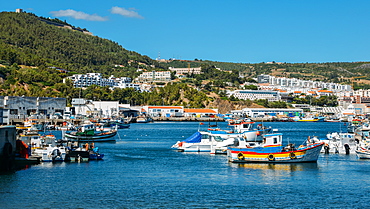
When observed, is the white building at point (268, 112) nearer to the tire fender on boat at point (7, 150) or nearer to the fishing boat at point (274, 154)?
the fishing boat at point (274, 154)

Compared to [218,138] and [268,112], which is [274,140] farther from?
[268,112]

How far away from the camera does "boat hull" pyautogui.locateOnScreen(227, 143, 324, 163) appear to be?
37156 mm

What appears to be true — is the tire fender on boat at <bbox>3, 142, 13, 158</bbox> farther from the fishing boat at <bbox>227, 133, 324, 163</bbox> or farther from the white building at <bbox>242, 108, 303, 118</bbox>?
the white building at <bbox>242, 108, 303, 118</bbox>

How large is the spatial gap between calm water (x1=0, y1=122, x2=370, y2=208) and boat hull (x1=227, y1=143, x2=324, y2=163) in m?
0.54

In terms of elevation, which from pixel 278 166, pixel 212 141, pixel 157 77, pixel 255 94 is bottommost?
pixel 278 166

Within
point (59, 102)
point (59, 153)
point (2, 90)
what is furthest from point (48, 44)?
point (59, 153)

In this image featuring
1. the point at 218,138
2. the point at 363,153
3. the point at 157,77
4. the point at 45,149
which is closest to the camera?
the point at 45,149

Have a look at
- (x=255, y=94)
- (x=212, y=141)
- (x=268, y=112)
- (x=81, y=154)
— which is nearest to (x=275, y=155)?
(x=212, y=141)

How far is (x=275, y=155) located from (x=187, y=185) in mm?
10004

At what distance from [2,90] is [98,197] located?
106609 mm

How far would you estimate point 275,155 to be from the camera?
3716 centimetres

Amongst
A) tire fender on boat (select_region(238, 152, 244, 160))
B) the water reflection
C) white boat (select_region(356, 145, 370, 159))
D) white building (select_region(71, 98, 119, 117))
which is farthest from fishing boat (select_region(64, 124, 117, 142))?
white building (select_region(71, 98, 119, 117))

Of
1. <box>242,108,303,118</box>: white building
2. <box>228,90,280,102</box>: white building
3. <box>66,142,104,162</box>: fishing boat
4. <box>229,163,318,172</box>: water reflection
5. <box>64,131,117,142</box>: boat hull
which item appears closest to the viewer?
<box>229,163,318,172</box>: water reflection

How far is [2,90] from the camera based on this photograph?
12444cm
